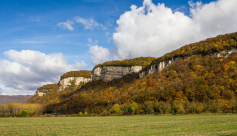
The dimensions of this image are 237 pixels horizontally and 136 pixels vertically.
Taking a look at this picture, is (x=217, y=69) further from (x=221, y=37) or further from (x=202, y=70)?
(x=221, y=37)

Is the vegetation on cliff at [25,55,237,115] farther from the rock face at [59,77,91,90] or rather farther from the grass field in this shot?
the rock face at [59,77,91,90]

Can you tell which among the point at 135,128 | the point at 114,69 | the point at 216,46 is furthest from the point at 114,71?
the point at 135,128

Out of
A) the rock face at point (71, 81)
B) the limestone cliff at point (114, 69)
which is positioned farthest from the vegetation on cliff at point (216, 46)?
the rock face at point (71, 81)

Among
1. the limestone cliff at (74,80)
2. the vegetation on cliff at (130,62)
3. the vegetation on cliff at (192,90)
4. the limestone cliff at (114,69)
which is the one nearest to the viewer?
the vegetation on cliff at (192,90)

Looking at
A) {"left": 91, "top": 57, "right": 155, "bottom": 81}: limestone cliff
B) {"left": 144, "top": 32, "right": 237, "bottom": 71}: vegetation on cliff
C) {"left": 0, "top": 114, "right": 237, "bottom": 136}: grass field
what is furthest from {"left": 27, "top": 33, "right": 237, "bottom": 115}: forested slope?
{"left": 91, "top": 57, "right": 155, "bottom": 81}: limestone cliff

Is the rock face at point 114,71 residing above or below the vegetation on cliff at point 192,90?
above

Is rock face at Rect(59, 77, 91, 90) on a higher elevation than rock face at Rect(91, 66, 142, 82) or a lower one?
lower

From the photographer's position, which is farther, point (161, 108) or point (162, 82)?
point (162, 82)

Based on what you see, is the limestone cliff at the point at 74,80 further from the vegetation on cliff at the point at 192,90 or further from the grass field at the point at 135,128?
the grass field at the point at 135,128

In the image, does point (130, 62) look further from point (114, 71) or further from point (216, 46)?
point (216, 46)

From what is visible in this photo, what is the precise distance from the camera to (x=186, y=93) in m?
73.4

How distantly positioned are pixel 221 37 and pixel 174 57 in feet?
92.6

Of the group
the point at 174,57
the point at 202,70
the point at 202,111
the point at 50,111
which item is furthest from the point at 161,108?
the point at 50,111

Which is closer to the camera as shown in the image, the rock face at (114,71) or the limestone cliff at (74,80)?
the rock face at (114,71)
